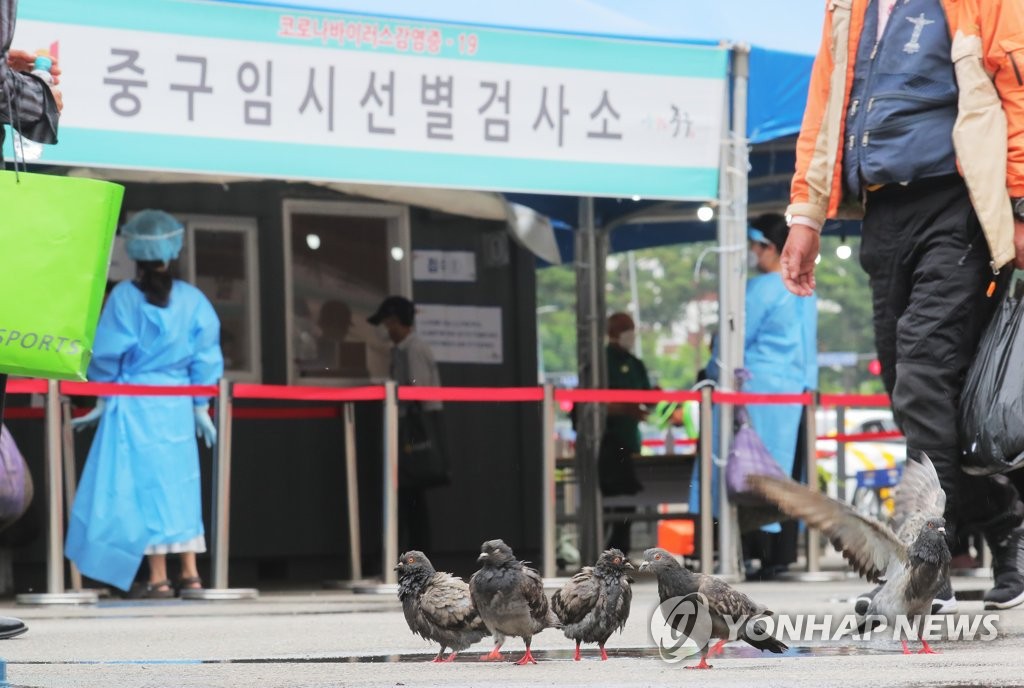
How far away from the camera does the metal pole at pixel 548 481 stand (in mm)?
9570

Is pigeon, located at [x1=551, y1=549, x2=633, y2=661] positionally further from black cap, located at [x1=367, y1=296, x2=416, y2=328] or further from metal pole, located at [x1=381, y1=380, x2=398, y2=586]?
black cap, located at [x1=367, y1=296, x2=416, y2=328]

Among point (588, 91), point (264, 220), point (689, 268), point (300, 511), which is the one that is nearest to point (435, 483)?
point (300, 511)

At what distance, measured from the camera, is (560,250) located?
1371 centimetres

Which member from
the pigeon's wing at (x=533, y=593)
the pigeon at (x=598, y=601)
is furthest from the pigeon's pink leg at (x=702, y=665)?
the pigeon's wing at (x=533, y=593)

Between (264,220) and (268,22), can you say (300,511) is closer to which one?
(264,220)

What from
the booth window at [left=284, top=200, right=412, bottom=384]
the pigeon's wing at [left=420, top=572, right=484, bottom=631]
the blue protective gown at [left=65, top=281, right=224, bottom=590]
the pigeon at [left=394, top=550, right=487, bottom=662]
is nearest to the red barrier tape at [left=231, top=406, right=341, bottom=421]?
the booth window at [left=284, top=200, right=412, bottom=384]

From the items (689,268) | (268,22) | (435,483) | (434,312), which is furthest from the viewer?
(689,268)

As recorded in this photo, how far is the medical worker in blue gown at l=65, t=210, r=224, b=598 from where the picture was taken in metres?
9.32

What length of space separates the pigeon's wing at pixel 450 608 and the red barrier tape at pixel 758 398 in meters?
4.69

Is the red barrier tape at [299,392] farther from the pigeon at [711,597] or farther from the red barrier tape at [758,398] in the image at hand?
the pigeon at [711,597]

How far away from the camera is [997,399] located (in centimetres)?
534

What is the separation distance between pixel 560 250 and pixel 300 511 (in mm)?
2947

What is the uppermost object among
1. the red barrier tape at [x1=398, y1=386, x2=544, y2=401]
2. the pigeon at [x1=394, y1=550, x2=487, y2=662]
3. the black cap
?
the black cap

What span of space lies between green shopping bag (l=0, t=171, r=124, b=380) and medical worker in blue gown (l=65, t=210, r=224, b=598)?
5299 millimetres
